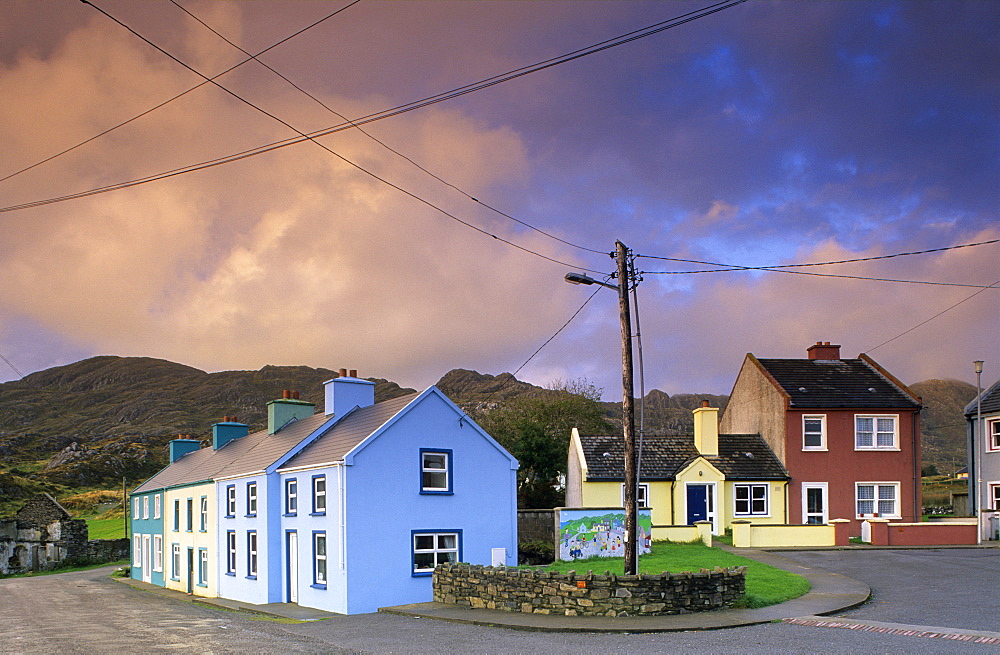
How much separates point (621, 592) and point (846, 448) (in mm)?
24024

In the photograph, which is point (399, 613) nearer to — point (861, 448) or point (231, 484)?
point (231, 484)

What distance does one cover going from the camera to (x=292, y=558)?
28.5 metres

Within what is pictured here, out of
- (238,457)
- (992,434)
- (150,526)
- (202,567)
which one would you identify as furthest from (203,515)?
(992,434)

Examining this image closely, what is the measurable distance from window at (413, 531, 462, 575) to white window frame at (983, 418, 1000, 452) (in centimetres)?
2514

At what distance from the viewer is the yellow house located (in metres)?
36.3

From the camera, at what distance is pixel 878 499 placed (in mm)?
38469

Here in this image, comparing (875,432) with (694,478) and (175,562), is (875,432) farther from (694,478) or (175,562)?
(175,562)

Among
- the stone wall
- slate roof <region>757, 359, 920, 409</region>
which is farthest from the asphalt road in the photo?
slate roof <region>757, 359, 920, 409</region>

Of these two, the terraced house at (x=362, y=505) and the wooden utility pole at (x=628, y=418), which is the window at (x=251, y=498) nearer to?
the terraced house at (x=362, y=505)

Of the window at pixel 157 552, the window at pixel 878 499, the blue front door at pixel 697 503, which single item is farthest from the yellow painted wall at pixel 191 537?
the window at pixel 878 499

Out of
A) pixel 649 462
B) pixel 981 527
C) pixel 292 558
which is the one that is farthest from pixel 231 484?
pixel 981 527

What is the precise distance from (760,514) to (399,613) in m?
20.7

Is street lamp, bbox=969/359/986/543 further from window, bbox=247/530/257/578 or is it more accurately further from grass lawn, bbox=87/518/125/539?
grass lawn, bbox=87/518/125/539

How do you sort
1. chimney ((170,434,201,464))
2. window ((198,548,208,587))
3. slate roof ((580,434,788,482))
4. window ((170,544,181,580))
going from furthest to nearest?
chimney ((170,434,201,464)), window ((170,544,181,580)), window ((198,548,208,587)), slate roof ((580,434,788,482))
